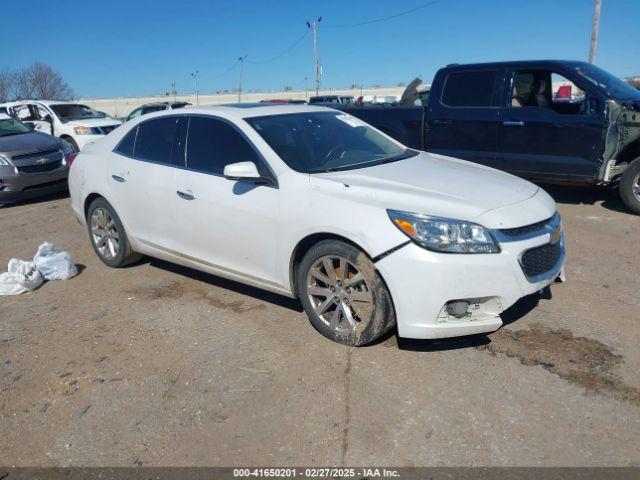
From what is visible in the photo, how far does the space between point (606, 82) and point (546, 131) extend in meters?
1.00

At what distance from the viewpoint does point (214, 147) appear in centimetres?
437

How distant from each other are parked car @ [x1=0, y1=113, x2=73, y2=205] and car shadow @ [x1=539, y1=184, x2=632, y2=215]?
8112mm

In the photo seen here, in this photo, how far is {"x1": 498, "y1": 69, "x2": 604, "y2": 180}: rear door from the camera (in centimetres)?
666

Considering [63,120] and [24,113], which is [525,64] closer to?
[63,120]

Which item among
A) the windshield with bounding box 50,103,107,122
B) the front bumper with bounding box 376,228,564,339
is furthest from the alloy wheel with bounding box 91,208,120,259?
the windshield with bounding box 50,103,107,122

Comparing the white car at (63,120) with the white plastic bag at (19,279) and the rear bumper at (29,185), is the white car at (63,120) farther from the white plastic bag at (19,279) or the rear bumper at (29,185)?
the white plastic bag at (19,279)

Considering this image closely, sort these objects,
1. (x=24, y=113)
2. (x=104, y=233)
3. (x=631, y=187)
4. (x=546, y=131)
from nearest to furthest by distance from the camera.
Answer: (x=104, y=233)
(x=631, y=187)
(x=546, y=131)
(x=24, y=113)

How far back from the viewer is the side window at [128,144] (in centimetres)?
512

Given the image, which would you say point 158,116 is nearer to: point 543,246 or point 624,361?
point 543,246

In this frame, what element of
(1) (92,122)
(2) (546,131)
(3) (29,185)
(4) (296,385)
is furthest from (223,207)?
(1) (92,122)

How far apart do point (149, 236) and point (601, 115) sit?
17.9ft

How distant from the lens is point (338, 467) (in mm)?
2594

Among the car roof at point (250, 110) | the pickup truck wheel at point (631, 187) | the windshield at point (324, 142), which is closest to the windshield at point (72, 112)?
the car roof at point (250, 110)

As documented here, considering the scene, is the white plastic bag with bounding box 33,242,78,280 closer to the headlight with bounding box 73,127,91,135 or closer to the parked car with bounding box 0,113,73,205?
the parked car with bounding box 0,113,73,205
